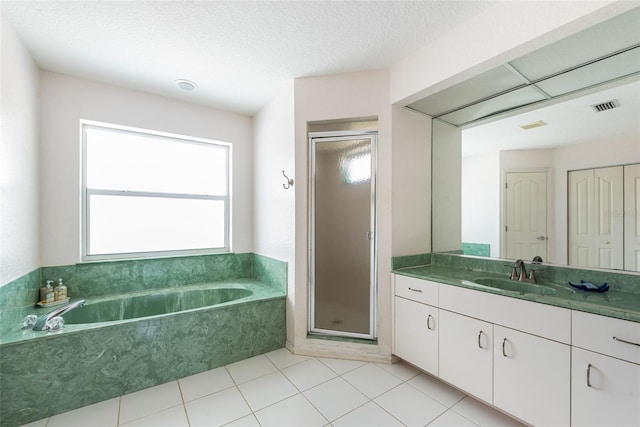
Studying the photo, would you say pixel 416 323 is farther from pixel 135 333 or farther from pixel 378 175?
pixel 135 333

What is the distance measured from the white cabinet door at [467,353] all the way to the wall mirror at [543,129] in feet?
2.44

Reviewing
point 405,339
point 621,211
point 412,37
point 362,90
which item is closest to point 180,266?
point 405,339

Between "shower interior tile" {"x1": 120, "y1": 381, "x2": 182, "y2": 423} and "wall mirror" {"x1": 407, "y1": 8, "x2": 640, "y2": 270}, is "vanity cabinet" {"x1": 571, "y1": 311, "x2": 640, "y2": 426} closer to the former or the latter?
"wall mirror" {"x1": 407, "y1": 8, "x2": 640, "y2": 270}

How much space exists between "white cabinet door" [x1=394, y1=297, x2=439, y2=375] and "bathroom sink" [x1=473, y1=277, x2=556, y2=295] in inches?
17.6

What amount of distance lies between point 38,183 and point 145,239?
0.93 meters

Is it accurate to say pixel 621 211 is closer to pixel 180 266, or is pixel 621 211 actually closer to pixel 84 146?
pixel 180 266

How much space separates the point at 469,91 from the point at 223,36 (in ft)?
6.15

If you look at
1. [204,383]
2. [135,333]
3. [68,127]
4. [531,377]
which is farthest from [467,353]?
[68,127]

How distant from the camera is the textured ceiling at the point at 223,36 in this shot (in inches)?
61.4

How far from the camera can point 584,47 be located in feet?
4.76

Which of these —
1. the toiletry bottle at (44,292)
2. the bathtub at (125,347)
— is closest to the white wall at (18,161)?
the toiletry bottle at (44,292)

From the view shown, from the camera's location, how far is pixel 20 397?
152 centimetres

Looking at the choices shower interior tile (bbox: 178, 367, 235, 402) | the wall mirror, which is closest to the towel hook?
the wall mirror

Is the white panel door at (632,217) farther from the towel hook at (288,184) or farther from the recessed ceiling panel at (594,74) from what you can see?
the towel hook at (288,184)
